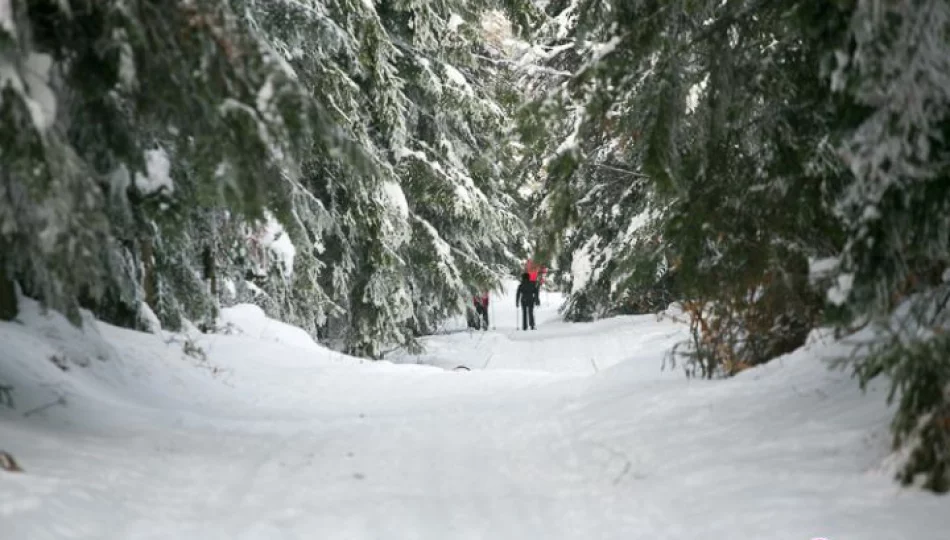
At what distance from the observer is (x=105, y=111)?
185 inches

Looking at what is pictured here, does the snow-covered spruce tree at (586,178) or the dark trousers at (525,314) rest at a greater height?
the snow-covered spruce tree at (586,178)

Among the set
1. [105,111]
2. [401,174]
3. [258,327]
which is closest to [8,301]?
[105,111]

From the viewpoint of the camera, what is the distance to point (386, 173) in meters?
14.4

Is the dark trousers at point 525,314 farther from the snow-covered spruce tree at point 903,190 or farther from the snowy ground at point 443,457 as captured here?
the snow-covered spruce tree at point 903,190

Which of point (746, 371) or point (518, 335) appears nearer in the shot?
point (746, 371)

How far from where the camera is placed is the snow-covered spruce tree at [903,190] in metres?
3.96

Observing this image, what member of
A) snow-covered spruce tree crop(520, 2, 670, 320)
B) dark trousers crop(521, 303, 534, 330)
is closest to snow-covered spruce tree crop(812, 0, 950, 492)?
snow-covered spruce tree crop(520, 2, 670, 320)

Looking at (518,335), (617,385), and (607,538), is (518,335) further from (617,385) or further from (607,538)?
(607,538)

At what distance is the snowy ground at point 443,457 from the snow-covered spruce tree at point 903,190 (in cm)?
41

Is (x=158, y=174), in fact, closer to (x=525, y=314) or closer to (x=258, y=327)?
(x=258, y=327)

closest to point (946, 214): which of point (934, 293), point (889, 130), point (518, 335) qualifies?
point (889, 130)

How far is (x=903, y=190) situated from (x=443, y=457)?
332cm

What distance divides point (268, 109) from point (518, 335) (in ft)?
70.0

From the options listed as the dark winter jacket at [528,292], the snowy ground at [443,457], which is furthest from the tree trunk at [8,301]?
the dark winter jacket at [528,292]
